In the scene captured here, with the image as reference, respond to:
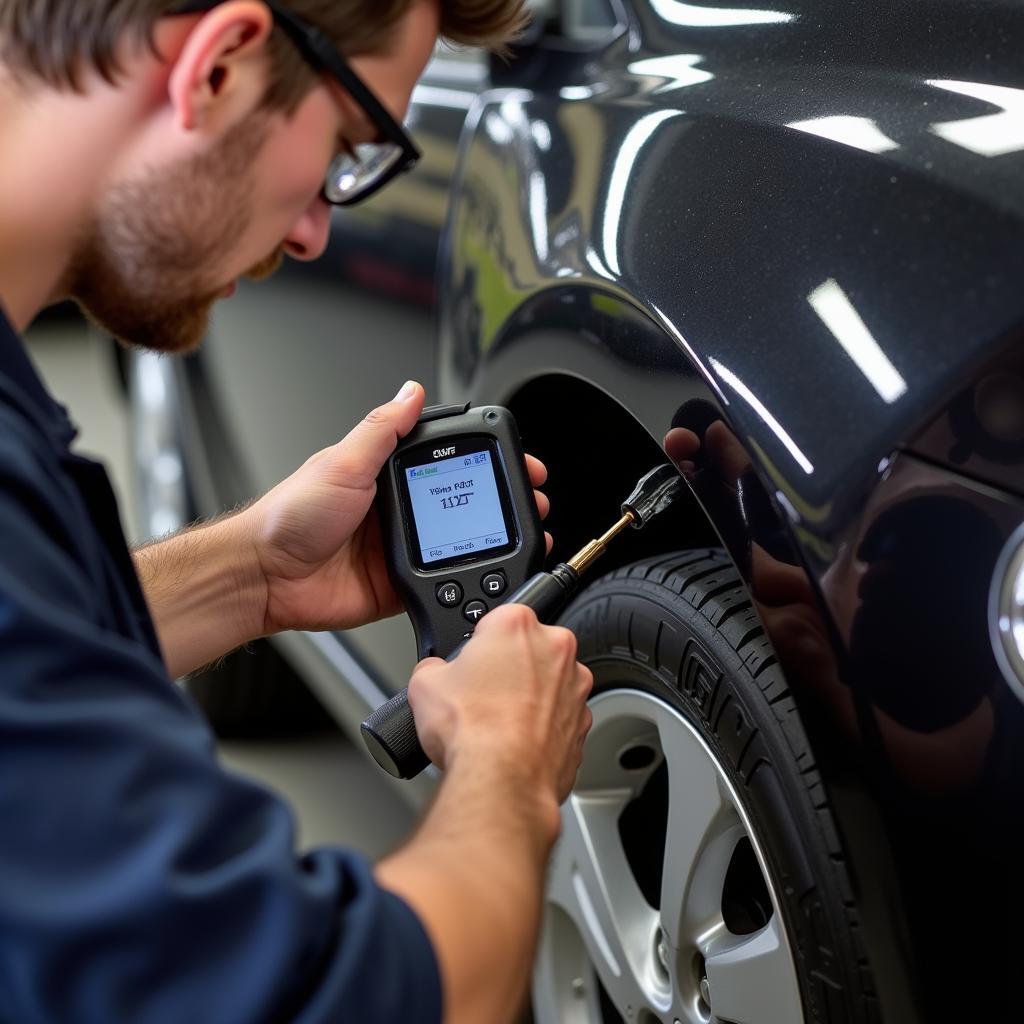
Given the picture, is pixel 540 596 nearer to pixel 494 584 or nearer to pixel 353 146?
pixel 494 584

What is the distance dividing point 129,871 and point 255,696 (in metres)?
1.79

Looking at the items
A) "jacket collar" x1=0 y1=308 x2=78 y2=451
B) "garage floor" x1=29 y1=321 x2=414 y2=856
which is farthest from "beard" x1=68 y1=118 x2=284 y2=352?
"garage floor" x1=29 y1=321 x2=414 y2=856

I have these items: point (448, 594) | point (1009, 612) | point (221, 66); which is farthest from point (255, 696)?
point (1009, 612)

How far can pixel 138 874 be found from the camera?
2.20 feet

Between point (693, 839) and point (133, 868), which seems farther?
point (693, 839)

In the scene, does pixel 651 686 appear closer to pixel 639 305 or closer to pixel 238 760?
pixel 639 305

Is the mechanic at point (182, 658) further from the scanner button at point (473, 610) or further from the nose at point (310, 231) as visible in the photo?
the scanner button at point (473, 610)

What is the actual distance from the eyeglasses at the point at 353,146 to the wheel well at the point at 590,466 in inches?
11.0

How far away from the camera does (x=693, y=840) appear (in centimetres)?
114

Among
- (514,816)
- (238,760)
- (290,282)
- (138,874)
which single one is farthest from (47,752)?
(238,760)

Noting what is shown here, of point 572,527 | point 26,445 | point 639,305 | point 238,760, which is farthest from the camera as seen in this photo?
point 238,760

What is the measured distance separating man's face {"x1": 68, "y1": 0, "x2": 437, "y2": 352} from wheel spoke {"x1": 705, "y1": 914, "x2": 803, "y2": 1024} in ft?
2.03

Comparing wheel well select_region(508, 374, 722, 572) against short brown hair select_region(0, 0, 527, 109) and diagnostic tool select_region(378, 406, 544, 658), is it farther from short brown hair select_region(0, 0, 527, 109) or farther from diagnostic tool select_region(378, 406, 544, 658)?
short brown hair select_region(0, 0, 527, 109)

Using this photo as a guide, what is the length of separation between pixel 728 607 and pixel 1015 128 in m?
0.39
